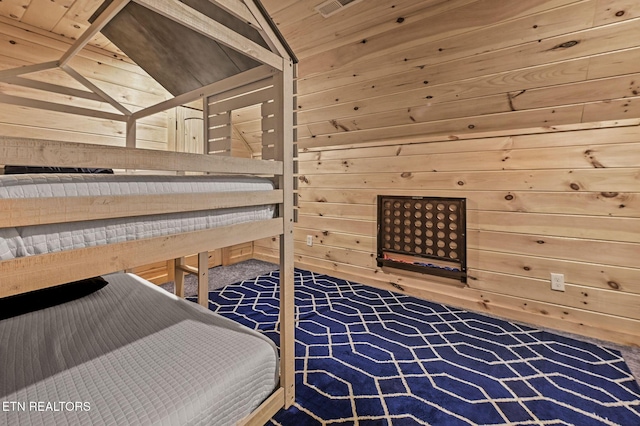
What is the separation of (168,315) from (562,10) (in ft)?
8.59

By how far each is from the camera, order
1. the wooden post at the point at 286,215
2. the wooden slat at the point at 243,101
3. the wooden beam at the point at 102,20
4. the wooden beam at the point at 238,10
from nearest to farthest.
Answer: the wooden beam at the point at 238,10
the wooden beam at the point at 102,20
the wooden post at the point at 286,215
the wooden slat at the point at 243,101

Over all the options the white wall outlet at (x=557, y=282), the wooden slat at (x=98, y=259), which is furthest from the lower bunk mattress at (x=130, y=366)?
the white wall outlet at (x=557, y=282)

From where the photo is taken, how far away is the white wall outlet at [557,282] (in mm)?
2074

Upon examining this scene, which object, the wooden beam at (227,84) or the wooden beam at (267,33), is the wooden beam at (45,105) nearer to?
the wooden beam at (227,84)

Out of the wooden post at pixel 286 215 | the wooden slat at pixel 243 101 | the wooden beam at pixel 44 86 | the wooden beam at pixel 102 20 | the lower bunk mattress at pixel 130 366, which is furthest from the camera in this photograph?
the wooden beam at pixel 44 86

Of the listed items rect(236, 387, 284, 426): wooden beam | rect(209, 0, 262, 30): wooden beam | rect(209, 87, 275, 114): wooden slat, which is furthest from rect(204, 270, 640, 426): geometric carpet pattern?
rect(209, 0, 262, 30): wooden beam

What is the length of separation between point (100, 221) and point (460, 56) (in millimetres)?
2240

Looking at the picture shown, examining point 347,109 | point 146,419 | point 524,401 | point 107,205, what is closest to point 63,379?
point 146,419

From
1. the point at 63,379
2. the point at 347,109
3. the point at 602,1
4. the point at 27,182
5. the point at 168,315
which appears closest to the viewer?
the point at 27,182

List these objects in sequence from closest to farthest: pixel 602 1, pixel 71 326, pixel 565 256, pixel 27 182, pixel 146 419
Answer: pixel 27 182
pixel 146 419
pixel 71 326
pixel 602 1
pixel 565 256

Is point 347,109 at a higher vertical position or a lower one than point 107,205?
higher

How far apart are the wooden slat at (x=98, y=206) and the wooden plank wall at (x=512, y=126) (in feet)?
5.80

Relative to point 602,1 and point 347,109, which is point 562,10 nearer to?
point 602,1

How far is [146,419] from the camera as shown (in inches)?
29.7
